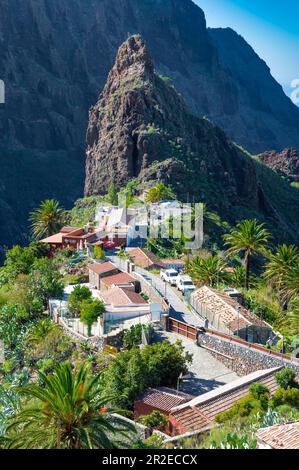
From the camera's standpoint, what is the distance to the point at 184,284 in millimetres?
42812

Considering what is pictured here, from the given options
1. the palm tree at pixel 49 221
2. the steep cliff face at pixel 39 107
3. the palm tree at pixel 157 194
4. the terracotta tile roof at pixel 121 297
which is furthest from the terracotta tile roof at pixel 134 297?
the steep cliff face at pixel 39 107

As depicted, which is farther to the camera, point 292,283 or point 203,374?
point 292,283

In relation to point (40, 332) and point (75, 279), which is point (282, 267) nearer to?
point (40, 332)

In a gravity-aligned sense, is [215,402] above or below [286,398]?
below

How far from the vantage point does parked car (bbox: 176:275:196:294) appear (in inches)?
1668

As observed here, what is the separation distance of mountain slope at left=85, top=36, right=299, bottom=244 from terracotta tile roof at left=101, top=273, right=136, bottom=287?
31.2m

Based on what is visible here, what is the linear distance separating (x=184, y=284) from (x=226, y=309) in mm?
7763

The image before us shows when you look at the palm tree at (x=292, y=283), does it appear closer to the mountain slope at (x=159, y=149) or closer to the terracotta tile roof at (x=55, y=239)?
the terracotta tile roof at (x=55, y=239)

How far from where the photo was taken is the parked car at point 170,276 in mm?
44688

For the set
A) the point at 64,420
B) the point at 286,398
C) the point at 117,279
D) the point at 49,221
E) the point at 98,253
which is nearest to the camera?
the point at 64,420

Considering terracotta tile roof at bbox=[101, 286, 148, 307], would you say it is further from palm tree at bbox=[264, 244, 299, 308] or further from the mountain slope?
the mountain slope

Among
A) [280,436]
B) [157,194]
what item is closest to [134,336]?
[280,436]

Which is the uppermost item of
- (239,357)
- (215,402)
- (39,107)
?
(39,107)

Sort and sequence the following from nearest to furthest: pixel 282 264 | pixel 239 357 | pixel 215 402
Result: pixel 215 402 → pixel 239 357 → pixel 282 264
